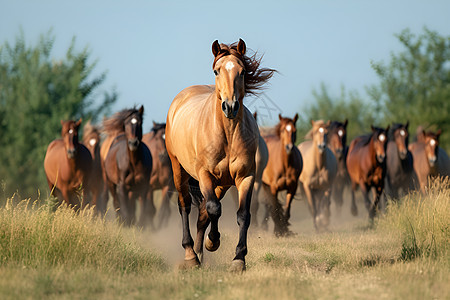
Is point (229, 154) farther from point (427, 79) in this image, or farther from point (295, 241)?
point (427, 79)

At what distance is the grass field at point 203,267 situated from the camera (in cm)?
564

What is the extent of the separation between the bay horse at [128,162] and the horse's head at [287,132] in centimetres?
338

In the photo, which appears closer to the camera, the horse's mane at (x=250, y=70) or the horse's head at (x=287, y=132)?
the horse's mane at (x=250, y=70)

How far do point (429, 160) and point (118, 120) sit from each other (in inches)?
358

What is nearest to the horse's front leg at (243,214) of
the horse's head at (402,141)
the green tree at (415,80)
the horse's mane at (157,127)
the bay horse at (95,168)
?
the bay horse at (95,168)

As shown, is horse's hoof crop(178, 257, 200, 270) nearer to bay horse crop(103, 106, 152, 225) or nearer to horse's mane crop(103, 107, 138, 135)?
bay horse crop(103, 106, 152, 225)

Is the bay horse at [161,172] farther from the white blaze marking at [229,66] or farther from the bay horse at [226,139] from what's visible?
the white blaze marking at [229,66]

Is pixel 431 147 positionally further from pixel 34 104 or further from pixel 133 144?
pixel 34 104

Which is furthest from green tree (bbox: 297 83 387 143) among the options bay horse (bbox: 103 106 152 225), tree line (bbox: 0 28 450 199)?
bay horse (bbox: 103 106 152 225)

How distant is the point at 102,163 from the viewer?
59.5ft

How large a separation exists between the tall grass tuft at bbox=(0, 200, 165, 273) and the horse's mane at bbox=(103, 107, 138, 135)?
6734 millimetres

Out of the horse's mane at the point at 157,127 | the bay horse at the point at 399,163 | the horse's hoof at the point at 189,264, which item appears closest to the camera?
the horse's hoof at the point at 189,264

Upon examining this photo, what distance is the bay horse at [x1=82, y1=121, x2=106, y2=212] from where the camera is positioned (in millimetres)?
Answer: 16109

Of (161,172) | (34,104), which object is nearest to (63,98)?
(34,104)
